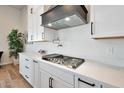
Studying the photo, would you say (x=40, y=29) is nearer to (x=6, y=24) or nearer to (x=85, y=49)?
(x=85, y=49)

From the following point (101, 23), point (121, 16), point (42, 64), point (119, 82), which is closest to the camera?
point (119, 82)

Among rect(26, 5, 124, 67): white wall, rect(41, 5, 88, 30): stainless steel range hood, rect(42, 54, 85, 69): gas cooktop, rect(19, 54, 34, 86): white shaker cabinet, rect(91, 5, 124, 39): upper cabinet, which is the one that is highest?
rect(41, 5, 88, 30): stainless steel range hood

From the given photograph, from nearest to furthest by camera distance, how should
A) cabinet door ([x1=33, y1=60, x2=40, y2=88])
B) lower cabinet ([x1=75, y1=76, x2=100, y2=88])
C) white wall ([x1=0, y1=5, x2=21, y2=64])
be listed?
1. lower cabinet ([x1=75, y1=76, x2=100, y2=88])
2. cabinet door ([x1=33, y1=60, x2=40, y2=88])
3. white wall ([x1=0, y1=5, x2=21, y2=64])

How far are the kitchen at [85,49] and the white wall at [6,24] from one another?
3176 mm

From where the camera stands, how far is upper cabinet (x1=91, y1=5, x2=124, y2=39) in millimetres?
1317

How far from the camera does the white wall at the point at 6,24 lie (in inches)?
225

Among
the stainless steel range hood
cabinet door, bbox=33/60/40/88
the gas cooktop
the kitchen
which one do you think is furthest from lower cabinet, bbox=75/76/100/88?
cabinet door, bbox=33/60/40/88

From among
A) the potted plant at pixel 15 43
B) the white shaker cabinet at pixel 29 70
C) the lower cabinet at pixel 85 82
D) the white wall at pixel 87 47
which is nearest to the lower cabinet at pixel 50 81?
the lower cabinet at pixel 85 82

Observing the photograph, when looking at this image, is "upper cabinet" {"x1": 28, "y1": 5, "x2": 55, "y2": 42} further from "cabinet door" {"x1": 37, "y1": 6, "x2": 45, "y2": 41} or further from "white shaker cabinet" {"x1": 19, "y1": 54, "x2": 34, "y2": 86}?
"white shaker cabinet" {"x1": 19, "y1": 54, "x2": 34, "y2": 86}

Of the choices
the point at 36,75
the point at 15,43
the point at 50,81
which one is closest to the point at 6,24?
the point at 15,43

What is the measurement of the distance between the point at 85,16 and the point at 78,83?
1213mm

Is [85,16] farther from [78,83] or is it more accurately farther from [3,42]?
[3,42]

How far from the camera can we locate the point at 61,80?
5.77 feet
